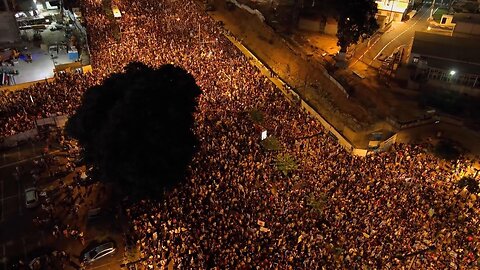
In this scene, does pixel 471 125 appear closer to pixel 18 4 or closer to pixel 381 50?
pixel 381 50

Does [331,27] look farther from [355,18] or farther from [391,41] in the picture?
[355,18]

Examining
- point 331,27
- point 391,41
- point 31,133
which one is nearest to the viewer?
point 31,133

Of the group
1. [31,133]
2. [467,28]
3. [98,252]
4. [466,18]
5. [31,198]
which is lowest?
[98,252]

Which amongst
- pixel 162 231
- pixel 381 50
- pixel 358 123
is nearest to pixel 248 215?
pixel 162 231

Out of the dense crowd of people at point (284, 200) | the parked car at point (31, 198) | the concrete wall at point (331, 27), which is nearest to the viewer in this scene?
the dense crowd of people at point (284, 200)

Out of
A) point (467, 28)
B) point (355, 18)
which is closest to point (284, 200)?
point (355, 18)

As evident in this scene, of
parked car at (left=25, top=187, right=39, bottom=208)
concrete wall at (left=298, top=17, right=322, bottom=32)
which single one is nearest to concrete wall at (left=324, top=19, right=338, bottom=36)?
concrete wall at (left=298, top=17, right=322, bottom=32)

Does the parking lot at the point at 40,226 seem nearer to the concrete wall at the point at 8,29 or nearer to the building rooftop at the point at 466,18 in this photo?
the concrete wall at the point at 8,29

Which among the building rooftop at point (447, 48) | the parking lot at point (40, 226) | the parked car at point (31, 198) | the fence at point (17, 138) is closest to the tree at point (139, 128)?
the parking lot at point (40, 226)
